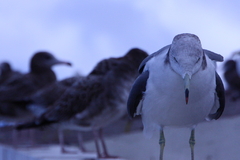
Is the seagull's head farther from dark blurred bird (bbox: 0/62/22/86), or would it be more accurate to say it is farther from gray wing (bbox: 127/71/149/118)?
dark blurred bird (bbox: 0/62/22/86)

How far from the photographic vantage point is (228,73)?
1273cm

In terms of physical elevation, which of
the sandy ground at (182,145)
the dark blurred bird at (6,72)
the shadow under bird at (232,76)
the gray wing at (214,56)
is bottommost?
the sandy ground at (182,145)

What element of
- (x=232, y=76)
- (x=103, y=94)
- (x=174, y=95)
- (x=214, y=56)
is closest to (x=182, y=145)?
(x=103, y=94)

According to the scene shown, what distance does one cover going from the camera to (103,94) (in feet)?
17.6

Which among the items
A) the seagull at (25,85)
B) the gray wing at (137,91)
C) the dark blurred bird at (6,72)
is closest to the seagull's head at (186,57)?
the gray wing at (137,91)

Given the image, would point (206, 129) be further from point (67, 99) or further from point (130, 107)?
point (130, 107)

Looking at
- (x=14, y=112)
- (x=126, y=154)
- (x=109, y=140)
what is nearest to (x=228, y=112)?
(x=109, y=140)

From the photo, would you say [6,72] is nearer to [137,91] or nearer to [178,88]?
[137,91]

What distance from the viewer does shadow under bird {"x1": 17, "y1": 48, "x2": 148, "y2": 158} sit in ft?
17.5

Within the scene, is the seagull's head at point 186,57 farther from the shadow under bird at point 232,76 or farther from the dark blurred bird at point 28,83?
the shadow under bird at point 232,76

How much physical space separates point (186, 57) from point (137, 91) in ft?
2.14

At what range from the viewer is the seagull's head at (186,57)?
2.59 metres

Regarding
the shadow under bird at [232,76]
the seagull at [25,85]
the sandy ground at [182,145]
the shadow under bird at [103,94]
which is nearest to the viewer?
the shadow under bird at [103,94]

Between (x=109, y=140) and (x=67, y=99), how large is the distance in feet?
10.5
